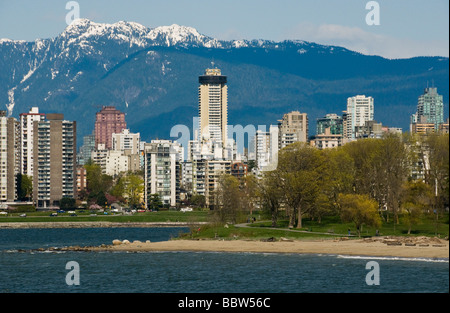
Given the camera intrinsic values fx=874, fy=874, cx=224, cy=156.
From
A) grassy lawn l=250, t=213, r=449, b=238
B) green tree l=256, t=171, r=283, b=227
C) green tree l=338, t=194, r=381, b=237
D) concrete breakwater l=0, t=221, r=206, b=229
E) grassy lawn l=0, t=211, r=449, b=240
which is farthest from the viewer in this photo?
concrete breakwater l=0, t=221, r=206, b=229

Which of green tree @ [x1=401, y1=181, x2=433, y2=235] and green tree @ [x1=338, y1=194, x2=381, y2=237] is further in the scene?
green tree @ [x1=338, y1=194, x2=381, y2=237]

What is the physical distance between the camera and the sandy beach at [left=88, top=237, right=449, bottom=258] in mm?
81562

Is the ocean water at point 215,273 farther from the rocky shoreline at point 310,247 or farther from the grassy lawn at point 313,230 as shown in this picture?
the grassy lawn at point 313,230

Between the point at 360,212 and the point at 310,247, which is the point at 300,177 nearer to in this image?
the point at 360,212

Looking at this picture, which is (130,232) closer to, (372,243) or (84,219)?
(84,219)

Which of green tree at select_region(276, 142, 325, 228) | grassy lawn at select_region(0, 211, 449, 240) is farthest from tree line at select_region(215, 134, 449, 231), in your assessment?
grassy lawn at select_region(0, 211, 449, 240)

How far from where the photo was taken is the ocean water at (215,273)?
66.4m

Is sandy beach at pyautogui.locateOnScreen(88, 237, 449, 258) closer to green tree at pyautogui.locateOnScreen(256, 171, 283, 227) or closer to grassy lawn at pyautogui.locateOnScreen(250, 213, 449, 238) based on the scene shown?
grassy lawn at pyautogui.locateOnScreen(250, 213, 449, 238)

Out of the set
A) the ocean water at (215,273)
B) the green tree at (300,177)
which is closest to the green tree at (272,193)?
the green tree at (300,177)

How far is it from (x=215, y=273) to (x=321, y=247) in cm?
1686

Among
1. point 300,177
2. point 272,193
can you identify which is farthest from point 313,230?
point 272,193

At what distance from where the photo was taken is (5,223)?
6432 inches

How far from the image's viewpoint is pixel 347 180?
11425cm

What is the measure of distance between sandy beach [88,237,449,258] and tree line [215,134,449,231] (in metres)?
8.22
